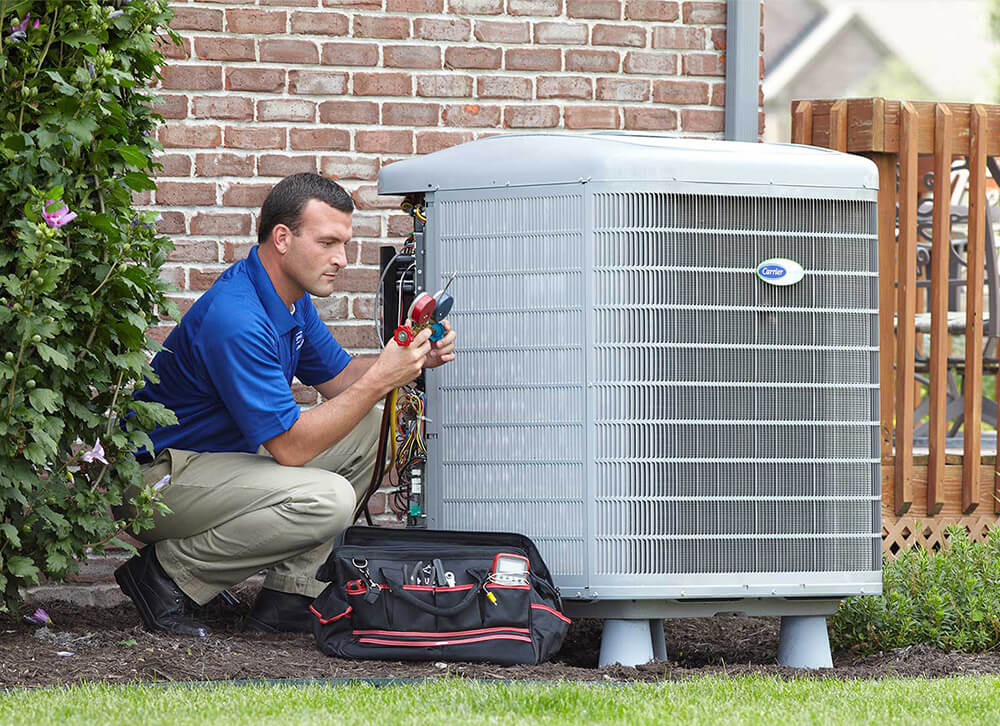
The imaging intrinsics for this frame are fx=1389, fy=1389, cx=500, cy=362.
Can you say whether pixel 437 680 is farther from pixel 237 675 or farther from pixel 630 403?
pixel 630 403

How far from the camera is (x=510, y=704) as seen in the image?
9.82ft

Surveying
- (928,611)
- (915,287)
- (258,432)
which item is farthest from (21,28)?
(915,287)

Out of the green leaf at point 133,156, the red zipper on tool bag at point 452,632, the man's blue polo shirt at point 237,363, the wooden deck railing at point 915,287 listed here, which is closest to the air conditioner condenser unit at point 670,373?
the red zipper on tool bag at point 452,632

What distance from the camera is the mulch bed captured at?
11.1ft

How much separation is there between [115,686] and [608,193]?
171 centimetres

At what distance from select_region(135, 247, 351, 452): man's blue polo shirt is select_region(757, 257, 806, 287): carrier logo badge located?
132cm

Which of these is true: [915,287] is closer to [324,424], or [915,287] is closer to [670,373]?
[670,373]

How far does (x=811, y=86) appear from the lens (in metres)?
30.7

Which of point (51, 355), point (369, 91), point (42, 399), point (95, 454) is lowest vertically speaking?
point (95, 454)

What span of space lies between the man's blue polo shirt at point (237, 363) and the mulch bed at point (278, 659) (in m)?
0.57

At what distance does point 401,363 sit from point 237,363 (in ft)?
1.49

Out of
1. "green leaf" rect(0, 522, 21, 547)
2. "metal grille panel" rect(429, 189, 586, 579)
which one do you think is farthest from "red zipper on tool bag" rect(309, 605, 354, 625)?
"green leaf" rect(0, 522, 21, 547)

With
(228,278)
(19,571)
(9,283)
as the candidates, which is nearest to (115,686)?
(19,571)

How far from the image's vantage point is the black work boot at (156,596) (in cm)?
392
